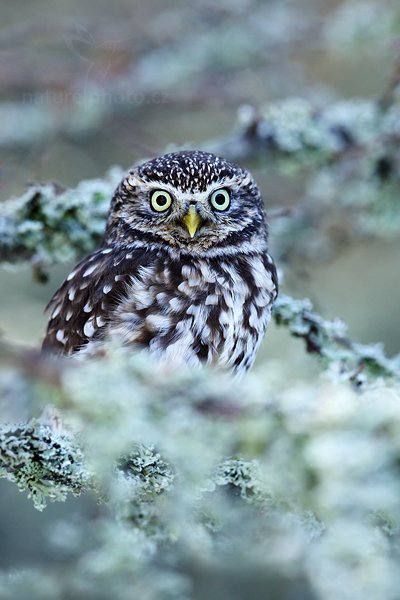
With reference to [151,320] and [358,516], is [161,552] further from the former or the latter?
[358,516]

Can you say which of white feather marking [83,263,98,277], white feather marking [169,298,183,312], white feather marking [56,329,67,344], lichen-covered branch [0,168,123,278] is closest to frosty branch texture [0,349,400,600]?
white feather marking [169,298,183,312]

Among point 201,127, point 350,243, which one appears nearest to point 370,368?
point 350,243

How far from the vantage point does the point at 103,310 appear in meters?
3.65

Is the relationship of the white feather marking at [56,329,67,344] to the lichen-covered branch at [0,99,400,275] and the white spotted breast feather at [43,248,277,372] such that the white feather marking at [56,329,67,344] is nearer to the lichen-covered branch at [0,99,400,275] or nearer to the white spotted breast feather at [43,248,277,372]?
the white spotted breast feather at [43,248,277,372]

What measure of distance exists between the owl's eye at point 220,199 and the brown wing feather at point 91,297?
1.14 feet

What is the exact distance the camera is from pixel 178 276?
12.1 ft

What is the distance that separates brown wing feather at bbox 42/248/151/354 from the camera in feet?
12.0

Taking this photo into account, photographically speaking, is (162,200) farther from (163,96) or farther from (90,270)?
(163,96)

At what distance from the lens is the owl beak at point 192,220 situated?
3.75 metres

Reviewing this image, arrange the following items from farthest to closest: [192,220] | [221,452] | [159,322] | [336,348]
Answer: [192,220] < [336,348] < [159,322] < [221,452]

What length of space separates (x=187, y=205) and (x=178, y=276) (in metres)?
0.29

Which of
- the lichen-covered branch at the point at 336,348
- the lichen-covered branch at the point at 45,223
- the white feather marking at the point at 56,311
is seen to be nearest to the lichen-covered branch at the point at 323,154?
the lichen-covered branch at the point at 45,223

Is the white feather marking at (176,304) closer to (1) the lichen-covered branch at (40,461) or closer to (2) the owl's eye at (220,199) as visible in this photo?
(2) the owl's eye at (220,199)

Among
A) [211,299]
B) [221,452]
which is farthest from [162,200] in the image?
[221,452]
